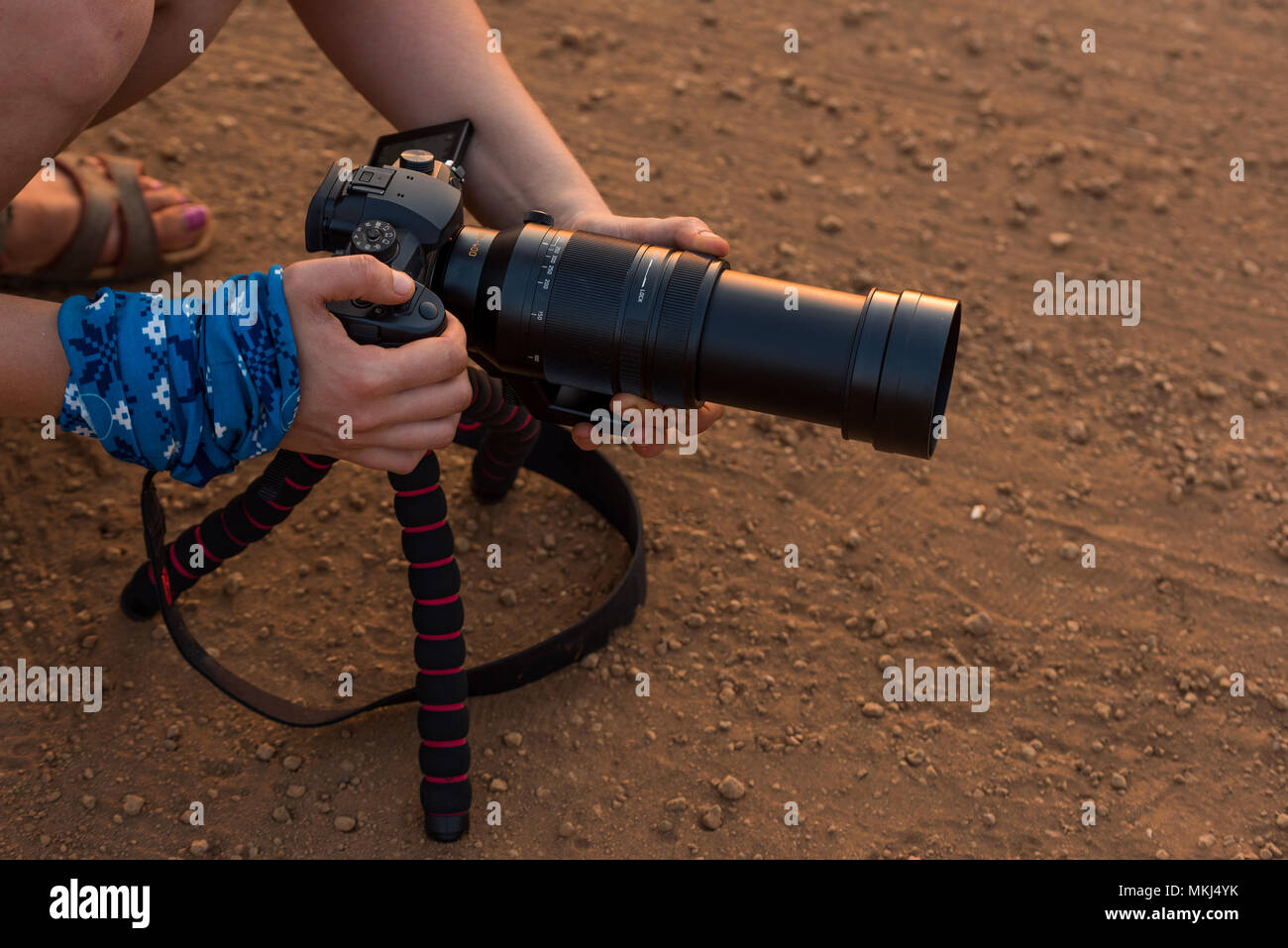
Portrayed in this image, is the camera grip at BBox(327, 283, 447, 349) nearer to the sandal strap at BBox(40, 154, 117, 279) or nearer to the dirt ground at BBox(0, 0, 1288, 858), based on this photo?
the dirt ground at BBox(0, 0, 1288, 858)

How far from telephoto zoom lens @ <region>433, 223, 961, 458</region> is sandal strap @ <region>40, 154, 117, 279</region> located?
1.09 m

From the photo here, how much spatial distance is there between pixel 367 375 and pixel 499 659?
569mm

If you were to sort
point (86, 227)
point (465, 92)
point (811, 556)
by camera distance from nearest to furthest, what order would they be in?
1. point (465, 92)
2. point (811, 556)
3. point (86, 227)

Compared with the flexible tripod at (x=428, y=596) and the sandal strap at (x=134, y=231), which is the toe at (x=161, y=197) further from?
the flexible tripod at (x=428, y=596)

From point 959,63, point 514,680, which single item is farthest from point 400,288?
point 959,63

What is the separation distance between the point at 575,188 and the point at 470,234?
12.1 inches

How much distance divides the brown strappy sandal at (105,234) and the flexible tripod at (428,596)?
787 mm

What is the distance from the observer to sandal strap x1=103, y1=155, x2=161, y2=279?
2367 mm

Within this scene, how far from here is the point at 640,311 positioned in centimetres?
152

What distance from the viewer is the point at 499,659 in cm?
182

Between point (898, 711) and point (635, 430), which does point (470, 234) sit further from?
point (898, 711)

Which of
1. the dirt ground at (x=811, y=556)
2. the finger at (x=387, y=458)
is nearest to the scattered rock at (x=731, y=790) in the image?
the dirt ground at (x=811, y=556)

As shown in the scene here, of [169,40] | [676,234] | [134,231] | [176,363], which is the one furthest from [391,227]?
[134,231]

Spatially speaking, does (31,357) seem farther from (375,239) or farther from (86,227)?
(86,227)
